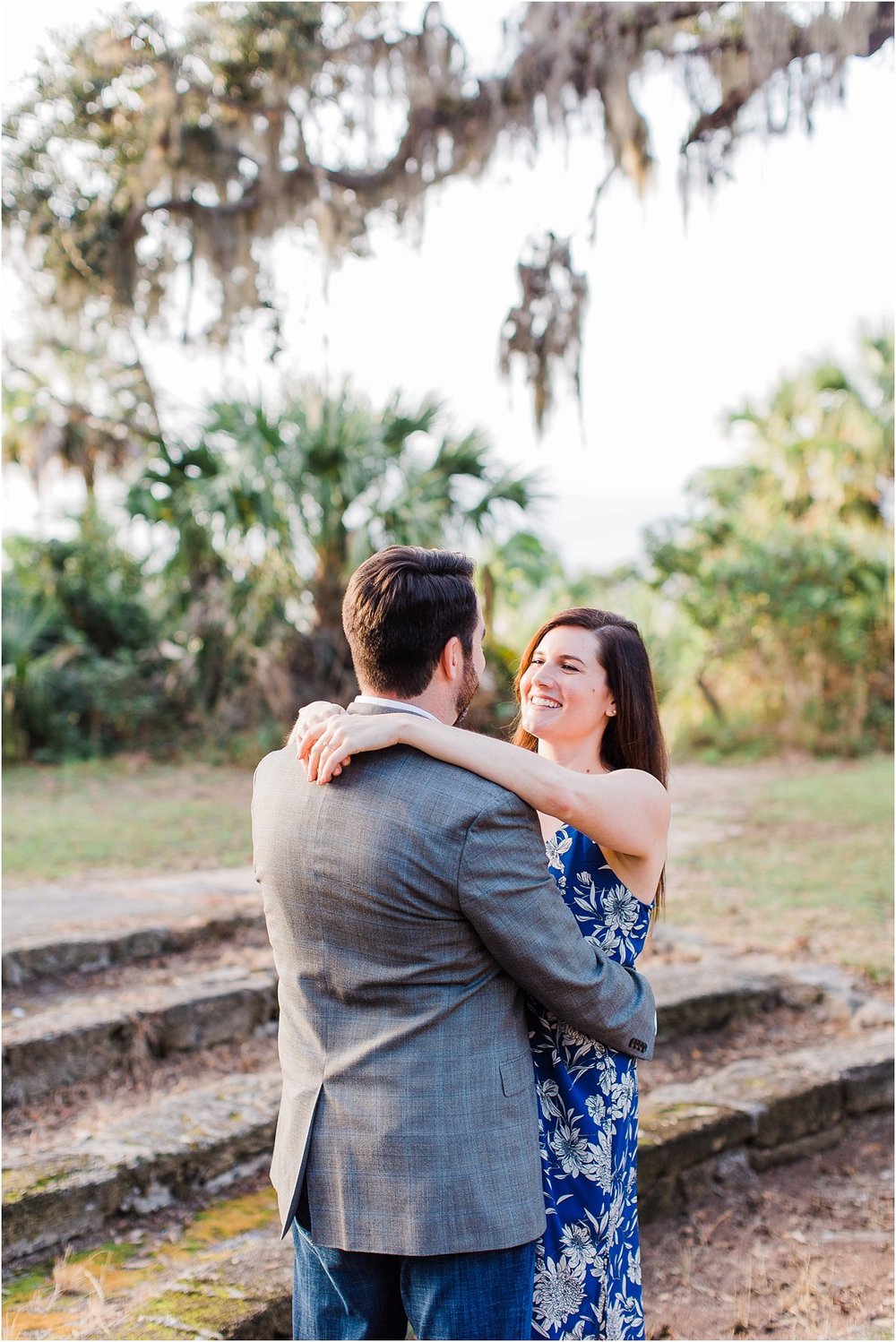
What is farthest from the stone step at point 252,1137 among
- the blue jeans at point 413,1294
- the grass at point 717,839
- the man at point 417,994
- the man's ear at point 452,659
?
the man's ear at point 452,659

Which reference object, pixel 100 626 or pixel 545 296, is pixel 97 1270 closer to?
pixel 545 296

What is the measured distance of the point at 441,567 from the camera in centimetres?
167

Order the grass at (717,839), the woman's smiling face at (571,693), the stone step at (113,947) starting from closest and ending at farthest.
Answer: the woman's smiling face at (571,693), the stone step at (113,947), the grass at (717,839)

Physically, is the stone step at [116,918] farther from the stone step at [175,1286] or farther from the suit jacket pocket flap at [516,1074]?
the suit jacket pocket flap at [516,1074]

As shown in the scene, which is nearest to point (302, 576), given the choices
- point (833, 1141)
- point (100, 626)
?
point (100, 626)

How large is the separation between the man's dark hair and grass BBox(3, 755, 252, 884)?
18.8 feet

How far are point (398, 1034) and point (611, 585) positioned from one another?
53.1ft

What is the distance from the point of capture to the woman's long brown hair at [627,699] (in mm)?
2133

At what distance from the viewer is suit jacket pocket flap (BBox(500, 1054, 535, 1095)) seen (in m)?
1.61

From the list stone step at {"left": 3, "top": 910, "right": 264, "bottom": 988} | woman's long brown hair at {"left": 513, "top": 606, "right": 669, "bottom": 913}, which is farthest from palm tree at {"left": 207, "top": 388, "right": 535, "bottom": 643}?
woman's long brown hair at {"left": 513, "top": 606, "right": 669, "bottom": 913}

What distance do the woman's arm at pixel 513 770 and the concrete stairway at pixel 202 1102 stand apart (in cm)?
153

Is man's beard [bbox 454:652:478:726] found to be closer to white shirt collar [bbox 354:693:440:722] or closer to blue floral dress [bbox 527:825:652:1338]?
white shirt collar [bbox 354:693:440:722]

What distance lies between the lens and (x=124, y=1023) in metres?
3.99

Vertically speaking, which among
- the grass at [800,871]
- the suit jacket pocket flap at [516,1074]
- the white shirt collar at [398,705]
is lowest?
the grass at [800,871]
